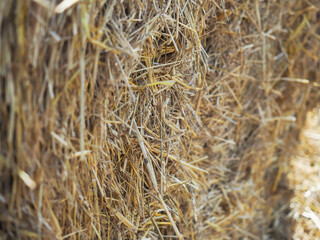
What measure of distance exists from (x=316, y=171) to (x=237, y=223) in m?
0.47

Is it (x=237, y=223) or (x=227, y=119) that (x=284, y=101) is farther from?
(x=237, y=223)

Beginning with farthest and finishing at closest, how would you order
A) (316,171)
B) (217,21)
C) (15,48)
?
(316,171) < (217,21) < (15,48)

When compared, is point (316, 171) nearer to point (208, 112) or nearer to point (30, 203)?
point (208, 112)

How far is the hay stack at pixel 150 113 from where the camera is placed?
2.33 feet

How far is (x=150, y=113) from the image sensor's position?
992mm

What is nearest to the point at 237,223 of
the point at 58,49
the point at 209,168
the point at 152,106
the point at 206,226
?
A: the point at 206,226

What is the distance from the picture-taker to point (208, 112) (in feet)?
4.08

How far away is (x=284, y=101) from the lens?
4.88ft

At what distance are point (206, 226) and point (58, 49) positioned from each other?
923 mm

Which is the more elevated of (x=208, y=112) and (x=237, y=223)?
(x=208, y=112)

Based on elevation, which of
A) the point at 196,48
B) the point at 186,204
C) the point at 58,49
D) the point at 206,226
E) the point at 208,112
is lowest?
the point at 206,226

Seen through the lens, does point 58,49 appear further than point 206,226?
No

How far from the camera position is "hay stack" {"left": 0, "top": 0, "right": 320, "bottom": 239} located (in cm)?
71

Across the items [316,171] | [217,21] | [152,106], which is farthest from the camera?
[316,171]
